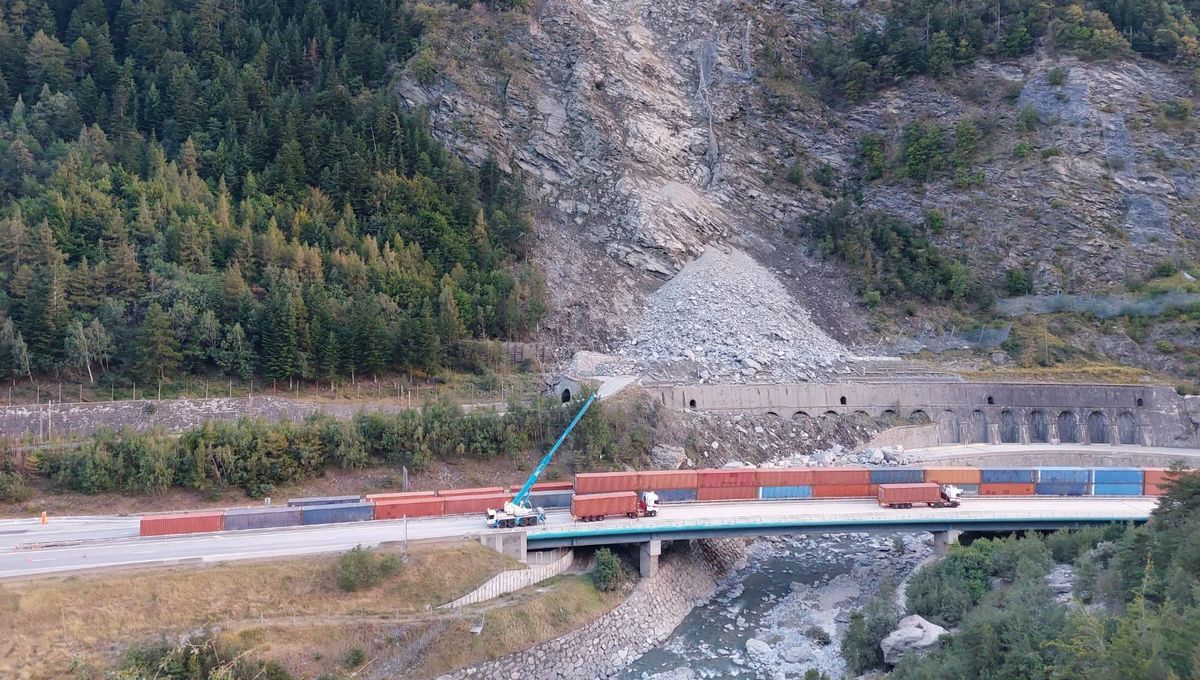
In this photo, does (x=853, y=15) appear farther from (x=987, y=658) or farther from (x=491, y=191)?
(x=987, y=658)

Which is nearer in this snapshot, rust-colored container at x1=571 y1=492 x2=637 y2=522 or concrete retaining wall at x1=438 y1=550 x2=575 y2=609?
concrete retaining wall at x1=438 y1=550 x2=575 y2=609

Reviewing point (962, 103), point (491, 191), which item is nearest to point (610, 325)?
point (491, 191)

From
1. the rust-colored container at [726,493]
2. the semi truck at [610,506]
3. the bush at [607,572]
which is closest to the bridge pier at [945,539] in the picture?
the rust-colored container at [726,493]

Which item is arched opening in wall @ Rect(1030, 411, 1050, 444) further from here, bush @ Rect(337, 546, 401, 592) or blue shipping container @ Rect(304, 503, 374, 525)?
bush @ Rect(337, 546, 401, 592)

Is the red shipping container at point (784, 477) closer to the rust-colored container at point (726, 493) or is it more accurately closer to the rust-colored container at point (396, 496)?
the rust-colored container at point (726, 493)

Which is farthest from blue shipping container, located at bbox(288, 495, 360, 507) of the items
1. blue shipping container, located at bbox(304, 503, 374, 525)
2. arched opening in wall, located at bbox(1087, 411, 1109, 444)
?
arched opening in wall, located at bbox(1087, 411, 1109, 444)
